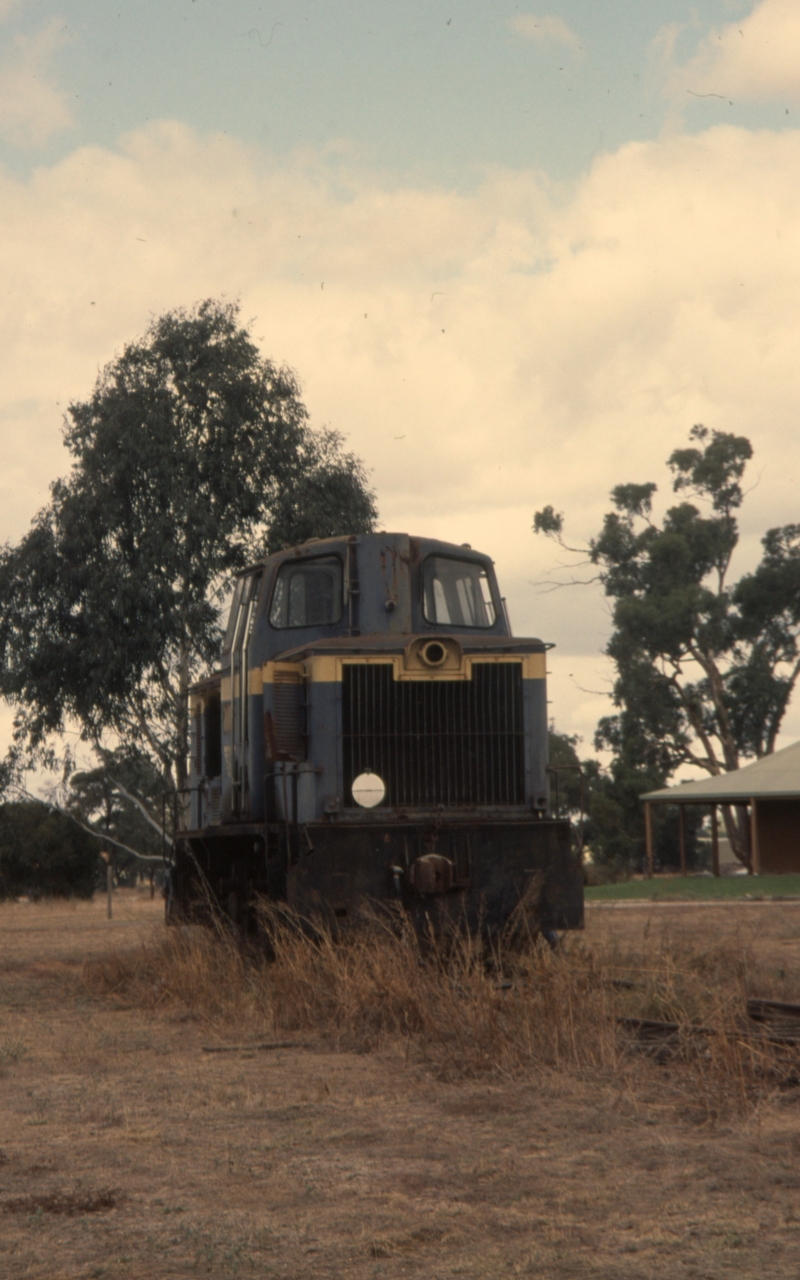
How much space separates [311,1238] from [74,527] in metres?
21.8

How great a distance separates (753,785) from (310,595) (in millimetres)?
28276

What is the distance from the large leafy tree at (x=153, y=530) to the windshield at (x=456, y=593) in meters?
13.0

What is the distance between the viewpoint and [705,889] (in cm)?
3397

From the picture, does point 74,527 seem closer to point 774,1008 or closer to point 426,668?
point 426,668

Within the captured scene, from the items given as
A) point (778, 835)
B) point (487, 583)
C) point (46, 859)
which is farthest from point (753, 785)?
point (487, 583)

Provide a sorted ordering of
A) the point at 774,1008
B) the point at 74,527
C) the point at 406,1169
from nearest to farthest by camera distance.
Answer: the point at 406,1169
the point at 774,1008
the point at 74,527

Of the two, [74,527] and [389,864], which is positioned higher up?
[74,527]

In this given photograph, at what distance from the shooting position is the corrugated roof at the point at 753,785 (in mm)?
37688

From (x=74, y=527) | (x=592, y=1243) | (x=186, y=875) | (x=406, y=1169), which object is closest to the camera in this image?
(x=592, y=1243)

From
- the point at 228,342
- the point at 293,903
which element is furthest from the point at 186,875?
the point at 228,342

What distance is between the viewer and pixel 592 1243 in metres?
4.64

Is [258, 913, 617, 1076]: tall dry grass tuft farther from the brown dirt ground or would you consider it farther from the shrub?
the shrub

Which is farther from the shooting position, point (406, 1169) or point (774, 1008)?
point (774, 1008)

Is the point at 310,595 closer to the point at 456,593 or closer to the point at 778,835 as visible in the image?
the point at 456,593
